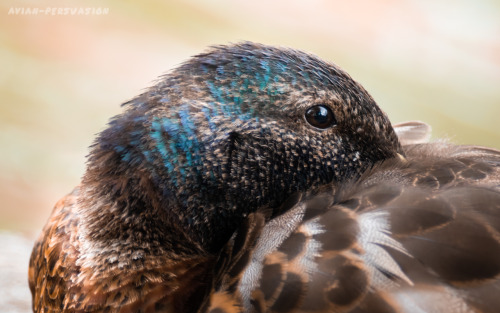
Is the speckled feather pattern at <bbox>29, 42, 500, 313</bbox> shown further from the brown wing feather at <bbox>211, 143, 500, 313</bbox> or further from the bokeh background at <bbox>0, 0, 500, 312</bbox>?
the bokeh background at <bbox>0, 0, 500, 312</bbox>

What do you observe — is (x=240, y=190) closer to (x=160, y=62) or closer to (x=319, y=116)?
(x=319, y=116)

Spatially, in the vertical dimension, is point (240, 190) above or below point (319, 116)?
below

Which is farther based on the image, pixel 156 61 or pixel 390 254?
pixel 156 61

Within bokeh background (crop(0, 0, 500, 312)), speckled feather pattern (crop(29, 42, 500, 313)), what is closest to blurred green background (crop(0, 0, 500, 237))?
bokeh background (crop(0, 0, 500, 312))

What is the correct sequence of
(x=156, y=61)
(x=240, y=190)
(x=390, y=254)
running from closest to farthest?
(x=390, y=254)
(x=240, y=190)
(x=156, y=61)

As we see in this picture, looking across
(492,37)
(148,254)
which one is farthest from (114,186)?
(492,37)

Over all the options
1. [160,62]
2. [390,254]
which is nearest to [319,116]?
[390,254]

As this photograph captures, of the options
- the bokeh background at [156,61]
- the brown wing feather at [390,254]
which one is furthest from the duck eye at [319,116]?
the bokeh background at [156,61]
